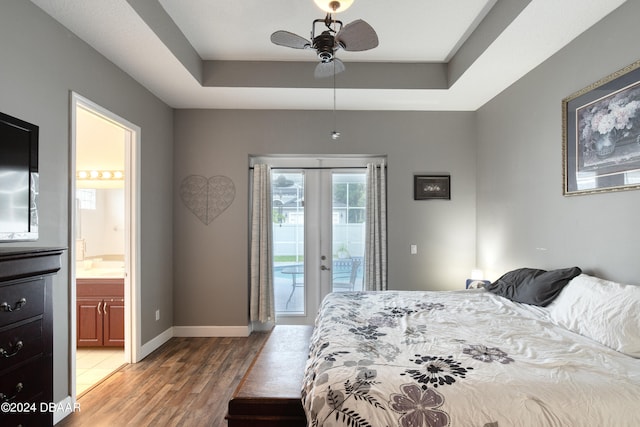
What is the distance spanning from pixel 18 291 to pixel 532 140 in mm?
3730

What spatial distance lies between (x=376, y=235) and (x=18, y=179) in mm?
3283

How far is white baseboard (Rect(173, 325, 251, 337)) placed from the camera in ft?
13.1

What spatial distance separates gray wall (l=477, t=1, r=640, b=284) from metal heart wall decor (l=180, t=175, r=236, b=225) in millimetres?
3071

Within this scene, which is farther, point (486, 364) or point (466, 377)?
point (486, 364)

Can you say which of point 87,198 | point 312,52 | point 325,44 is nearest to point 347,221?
point 312,52

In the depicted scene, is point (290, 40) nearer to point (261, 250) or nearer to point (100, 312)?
point (261, 250)

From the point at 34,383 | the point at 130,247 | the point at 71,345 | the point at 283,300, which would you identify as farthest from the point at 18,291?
the point at 283,300

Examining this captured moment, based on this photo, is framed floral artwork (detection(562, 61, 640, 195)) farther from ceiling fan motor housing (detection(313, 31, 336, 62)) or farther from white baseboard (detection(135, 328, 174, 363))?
white baseboard (detection(135, 328, 174, 363))

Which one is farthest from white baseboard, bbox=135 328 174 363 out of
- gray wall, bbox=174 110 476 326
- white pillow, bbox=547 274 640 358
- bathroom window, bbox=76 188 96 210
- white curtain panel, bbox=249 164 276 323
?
white pillow, bbox=547 274 640 358

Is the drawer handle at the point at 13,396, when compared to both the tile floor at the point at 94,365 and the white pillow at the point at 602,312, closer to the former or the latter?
the tile floor at the point at 94,365

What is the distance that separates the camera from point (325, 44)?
212 cm

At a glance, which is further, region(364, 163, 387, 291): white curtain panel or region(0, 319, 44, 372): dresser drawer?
region(364, 163, 387, 291): white curtain panel

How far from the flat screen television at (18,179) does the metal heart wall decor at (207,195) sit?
1968 mm

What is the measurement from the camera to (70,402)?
2395mm
